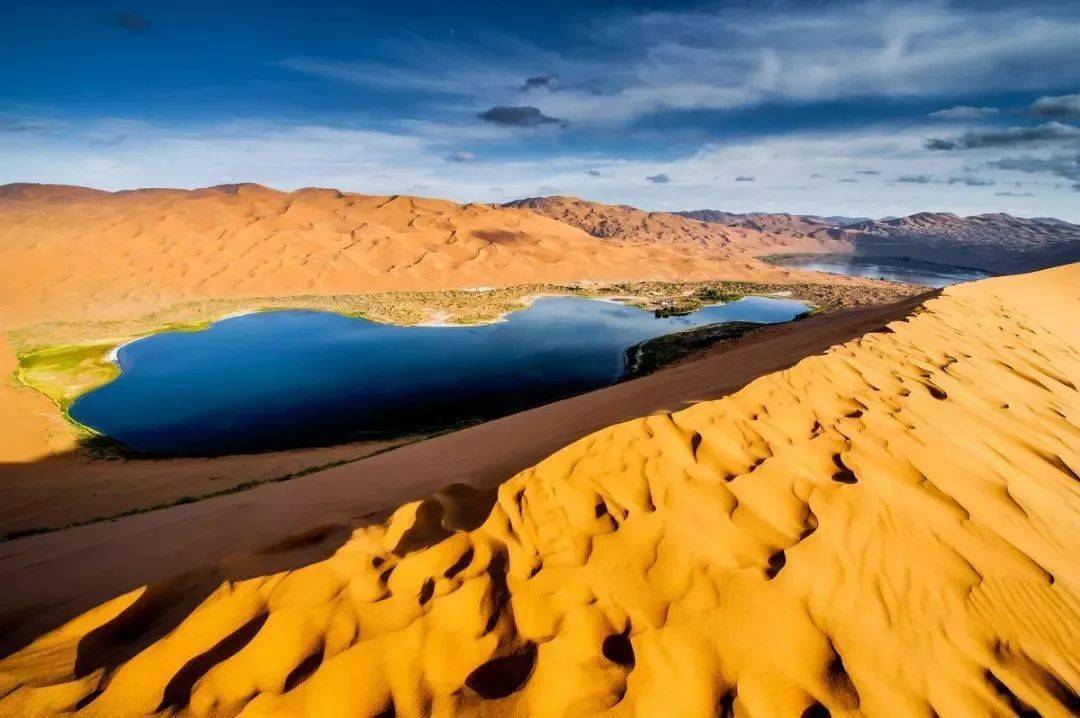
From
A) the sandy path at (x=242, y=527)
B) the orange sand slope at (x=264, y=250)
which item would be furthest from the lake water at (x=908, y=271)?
the sandy path at (x=242, y=527)

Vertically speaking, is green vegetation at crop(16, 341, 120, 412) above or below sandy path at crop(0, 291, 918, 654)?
below

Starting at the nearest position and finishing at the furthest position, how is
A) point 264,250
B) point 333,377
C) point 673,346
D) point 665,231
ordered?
1. point 333,377
2. point 673,346
3. point 264,250
4. point 665,231

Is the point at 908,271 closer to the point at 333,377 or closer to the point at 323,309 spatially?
the point at 323,309

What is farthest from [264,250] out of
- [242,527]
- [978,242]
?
[978,242]

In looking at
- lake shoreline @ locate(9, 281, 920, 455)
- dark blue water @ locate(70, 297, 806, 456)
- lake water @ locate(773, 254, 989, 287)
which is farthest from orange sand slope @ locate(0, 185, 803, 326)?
lake water @ locate(773, 254, 989, 287)

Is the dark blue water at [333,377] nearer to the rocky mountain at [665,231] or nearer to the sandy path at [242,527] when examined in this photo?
the sandy path at [242,527]

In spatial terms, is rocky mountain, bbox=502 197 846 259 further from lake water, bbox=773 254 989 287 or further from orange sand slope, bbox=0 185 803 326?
orange sand slope, bbox=0 185 803 326

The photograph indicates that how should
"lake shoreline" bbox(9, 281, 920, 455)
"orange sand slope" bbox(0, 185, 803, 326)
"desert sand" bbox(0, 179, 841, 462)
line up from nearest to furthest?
1. "lake shoreline" bbox(9, 281, 920, 455)
2. "desert sand" bbox(0, 179, 841, 462)
3. "orange sand slope" bbox(0, 185, 803, 326)
